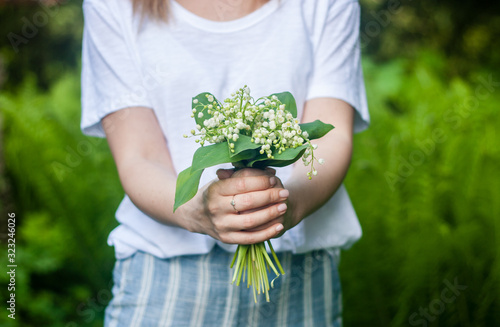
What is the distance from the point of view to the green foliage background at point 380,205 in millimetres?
2732

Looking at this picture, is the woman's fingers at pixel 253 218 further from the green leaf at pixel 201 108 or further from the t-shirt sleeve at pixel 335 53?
the t-shirt sleeve at pixel 335 53

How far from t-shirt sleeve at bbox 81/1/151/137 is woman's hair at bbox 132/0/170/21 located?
6 cm

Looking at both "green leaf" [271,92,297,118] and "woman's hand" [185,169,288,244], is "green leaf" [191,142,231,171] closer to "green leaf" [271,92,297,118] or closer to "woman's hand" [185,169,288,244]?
"woman's hand" [185,169,288,244]

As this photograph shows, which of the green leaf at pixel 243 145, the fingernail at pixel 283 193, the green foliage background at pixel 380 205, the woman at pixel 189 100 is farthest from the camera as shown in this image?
the green foliage background at pixel 380 205

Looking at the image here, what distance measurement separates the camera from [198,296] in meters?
1.37

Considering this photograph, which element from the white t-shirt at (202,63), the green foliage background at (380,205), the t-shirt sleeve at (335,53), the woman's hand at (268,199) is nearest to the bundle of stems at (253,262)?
the woman's hand at (268,199)

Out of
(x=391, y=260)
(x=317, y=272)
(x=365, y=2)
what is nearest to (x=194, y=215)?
(x=317, y=272)

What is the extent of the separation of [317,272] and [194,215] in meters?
0.49

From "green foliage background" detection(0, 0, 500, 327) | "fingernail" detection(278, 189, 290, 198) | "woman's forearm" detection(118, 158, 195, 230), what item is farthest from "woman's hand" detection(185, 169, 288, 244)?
"green foliage background" detection(0, 0, 500, 327)

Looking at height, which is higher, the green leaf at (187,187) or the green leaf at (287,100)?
the green leaf at (287,100)

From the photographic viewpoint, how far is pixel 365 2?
17.7ft

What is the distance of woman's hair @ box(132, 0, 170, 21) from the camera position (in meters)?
1.37

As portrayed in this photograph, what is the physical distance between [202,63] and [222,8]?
19 centimetres

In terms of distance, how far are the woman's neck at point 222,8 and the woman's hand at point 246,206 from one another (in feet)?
1.66
